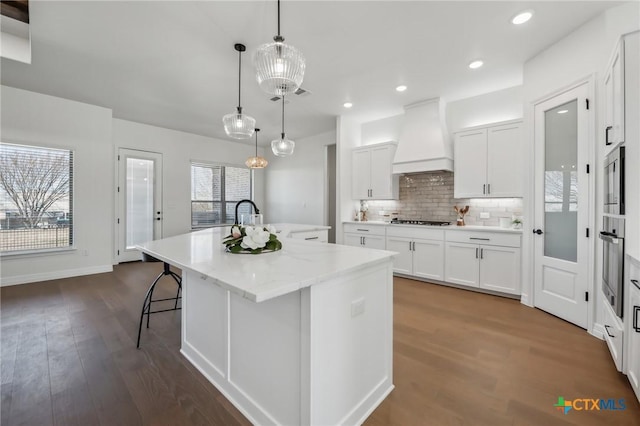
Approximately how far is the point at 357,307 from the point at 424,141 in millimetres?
3601

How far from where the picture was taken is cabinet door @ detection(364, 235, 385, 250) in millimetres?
4625

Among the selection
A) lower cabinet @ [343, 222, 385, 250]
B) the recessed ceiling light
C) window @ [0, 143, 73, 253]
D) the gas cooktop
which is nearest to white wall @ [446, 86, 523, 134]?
the gas cooktop

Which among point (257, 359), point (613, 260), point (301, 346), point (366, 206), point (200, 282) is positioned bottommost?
point (257, 359)

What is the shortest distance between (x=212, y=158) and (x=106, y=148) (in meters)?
2.30

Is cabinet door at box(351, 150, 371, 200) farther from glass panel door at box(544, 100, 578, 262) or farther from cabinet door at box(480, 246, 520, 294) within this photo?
glass panel door at box(544, 100, 578, 262)

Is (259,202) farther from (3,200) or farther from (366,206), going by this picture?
(3,200)

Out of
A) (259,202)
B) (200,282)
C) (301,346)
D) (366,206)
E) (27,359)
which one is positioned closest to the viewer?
(301,346)

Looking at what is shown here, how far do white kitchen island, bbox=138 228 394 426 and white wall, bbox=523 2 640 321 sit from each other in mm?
2385

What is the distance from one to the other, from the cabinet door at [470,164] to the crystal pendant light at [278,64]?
9.95 feet

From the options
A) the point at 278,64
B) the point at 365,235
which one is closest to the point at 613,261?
the point at 278,64

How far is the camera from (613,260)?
1.95 m

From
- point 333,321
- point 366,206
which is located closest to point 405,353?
point 333,321

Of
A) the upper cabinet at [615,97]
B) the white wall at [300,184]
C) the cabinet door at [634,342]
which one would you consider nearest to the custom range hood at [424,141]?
the upper cabinet at [615,97]

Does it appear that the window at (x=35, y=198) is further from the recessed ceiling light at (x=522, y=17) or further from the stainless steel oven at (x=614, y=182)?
the stainless steel oven at (x=614, y=182)
